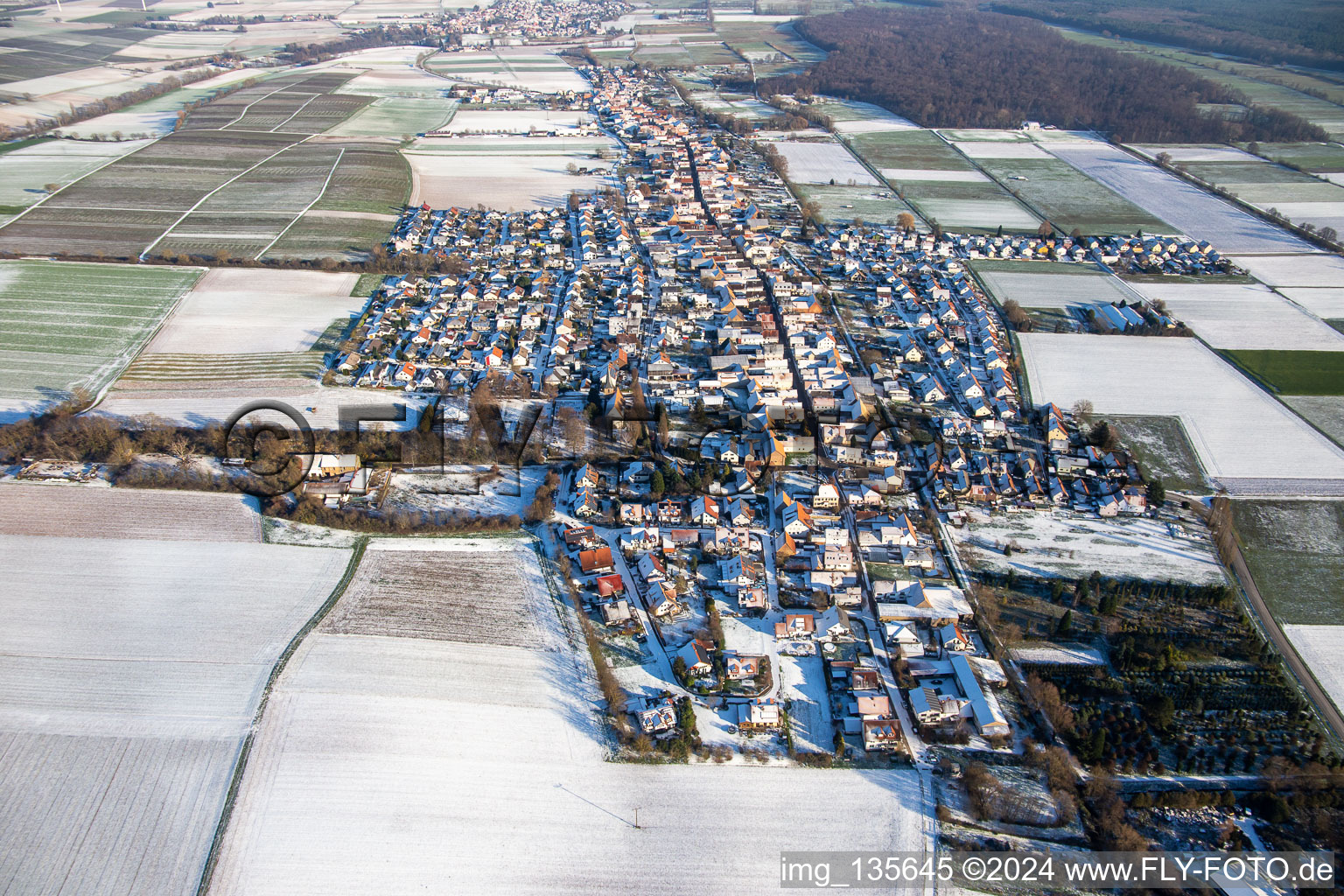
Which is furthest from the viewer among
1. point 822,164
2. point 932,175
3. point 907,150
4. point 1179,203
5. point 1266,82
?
point 1266,82

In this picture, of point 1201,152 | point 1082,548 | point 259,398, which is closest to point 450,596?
point 259,398

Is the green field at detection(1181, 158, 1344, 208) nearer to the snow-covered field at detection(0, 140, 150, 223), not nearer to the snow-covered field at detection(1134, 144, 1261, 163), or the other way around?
the snow-covered field at detection(1134, 144, 1261, 163)

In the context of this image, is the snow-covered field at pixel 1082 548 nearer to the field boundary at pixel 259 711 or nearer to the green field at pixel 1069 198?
the field boundary at pixel 259 711

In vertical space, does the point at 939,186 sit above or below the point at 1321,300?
above

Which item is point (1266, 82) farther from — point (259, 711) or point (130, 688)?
point (130, 688)

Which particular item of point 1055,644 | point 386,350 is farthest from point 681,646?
point 386,350

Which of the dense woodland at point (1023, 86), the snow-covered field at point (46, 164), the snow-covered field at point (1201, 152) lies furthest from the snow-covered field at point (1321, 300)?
the snow-covered field at point (46, 164)

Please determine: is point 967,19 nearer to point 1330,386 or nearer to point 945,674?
point 1330,386
